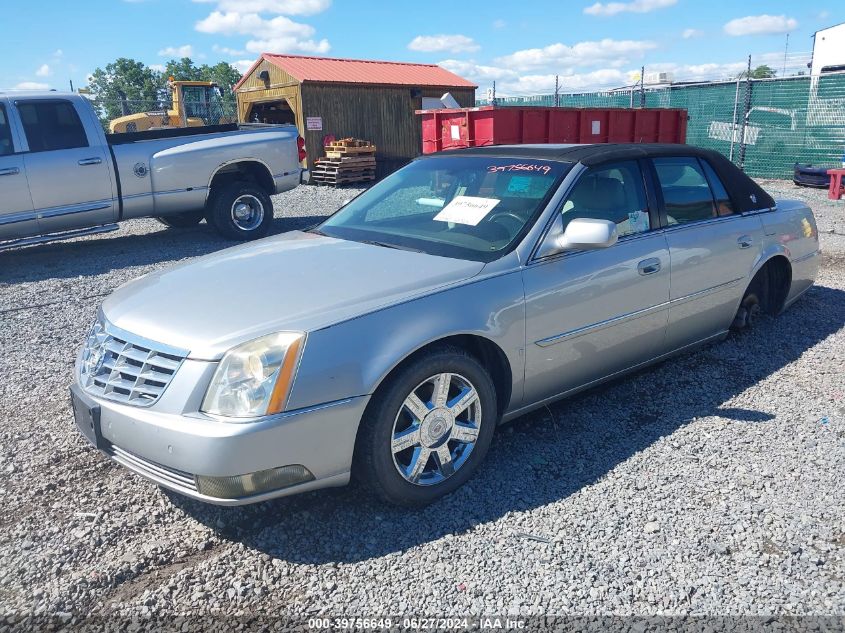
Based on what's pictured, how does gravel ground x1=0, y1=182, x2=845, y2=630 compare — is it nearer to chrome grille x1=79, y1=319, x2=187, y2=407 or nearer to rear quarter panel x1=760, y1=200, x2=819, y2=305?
chrome grille x1=79, y1=319, x2=187, y2=407

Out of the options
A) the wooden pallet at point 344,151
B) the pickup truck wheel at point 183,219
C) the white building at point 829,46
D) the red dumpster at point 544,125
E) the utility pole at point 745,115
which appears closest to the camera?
the pickup truck wheel at point 183,219

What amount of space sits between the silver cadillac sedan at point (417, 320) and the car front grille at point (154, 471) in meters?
0.01

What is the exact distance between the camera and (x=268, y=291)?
315 centimetres

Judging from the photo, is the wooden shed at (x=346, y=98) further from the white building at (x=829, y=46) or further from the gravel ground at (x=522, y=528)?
the white building at (x=829, y=46)

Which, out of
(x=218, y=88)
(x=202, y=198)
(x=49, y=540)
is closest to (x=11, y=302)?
(x=202, y=198)

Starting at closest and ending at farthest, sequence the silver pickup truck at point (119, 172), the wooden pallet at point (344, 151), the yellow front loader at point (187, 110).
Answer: the silver pickup truck at point (119, 172)
the wooden pallet at point (344, 151)
the yellow front loader at point (187, 110)

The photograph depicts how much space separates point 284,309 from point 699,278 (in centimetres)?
277

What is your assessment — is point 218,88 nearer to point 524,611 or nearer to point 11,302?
point 11,302

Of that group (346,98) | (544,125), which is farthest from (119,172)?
(346,98)

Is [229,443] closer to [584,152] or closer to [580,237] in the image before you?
[580,237]

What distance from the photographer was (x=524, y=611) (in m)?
2.53

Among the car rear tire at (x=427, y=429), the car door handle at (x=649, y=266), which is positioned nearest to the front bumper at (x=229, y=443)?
the car rear tire at (x=427, y=429)

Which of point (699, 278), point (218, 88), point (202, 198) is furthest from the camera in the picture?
point (218, 88)

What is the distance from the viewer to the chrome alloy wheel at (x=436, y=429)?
306cm
